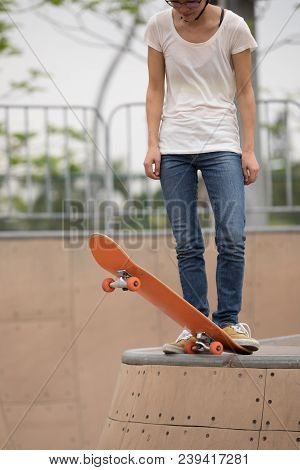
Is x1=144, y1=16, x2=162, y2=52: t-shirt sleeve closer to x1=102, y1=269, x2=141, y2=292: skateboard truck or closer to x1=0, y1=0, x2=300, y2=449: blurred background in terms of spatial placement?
x1=102, y1=269, x2=141, y2=292: skateboard truck

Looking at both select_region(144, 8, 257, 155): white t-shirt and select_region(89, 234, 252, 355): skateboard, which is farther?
select_region(144, 8, 257, 155): white t-shirt

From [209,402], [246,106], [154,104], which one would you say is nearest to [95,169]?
[154,104]

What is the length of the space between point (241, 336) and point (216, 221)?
1.47 ft

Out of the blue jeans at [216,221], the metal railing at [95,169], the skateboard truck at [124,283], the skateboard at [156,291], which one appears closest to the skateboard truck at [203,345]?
the skateboard at [156,291]

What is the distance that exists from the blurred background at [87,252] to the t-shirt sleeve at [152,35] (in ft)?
10.0

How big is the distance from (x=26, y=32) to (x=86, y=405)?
3159 millimetres

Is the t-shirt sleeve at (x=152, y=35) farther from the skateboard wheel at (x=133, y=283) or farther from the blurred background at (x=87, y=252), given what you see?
the blurred background at (x=87, y=252)

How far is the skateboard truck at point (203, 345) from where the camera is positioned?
375 cm

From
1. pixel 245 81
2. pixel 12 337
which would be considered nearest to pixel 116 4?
pixel 12 337

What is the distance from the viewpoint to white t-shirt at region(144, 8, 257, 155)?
385cm

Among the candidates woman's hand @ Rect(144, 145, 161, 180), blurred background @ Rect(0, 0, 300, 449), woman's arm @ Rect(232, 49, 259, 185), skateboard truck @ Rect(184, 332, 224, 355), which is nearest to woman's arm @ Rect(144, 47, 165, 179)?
woman's hand @ Rect(144, 145, 161, 180)

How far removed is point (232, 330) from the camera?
12.7 ft

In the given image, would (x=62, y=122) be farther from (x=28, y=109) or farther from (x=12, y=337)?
(x=12, y=337)

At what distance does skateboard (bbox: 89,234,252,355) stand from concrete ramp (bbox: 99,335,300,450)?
0.22 ft
